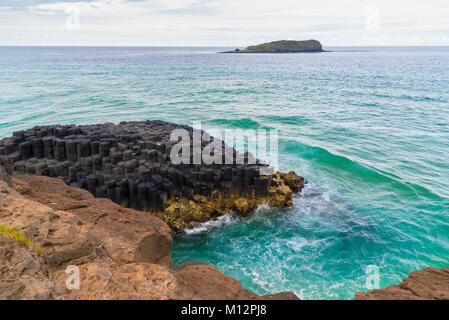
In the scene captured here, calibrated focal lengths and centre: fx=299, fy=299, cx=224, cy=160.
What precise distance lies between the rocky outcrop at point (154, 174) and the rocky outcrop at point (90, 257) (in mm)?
6739

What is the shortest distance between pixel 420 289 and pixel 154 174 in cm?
1095

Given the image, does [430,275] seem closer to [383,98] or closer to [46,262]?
[46,262]

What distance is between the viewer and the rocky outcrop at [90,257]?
3541 millimetres

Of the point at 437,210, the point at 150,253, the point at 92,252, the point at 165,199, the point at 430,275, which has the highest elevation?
the point at 92,252

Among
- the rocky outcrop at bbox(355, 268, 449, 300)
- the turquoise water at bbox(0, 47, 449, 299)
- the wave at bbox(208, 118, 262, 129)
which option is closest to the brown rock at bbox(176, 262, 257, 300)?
the rocky outcrop at bbox(355, 268, 449, 300)

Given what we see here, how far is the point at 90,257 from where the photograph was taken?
4461 mm

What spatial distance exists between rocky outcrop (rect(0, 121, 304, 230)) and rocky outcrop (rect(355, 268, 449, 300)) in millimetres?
8162

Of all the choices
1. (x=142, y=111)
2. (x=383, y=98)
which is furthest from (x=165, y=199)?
(x=383, y=98)

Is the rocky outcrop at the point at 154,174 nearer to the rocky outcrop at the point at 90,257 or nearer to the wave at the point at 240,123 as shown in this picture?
the rocky outcrop at the point at 90,257

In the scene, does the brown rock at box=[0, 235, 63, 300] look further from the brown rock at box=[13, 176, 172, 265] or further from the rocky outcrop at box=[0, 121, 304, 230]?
the rocky outcrop at box=[0, 121, 304, 230]

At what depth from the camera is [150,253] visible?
5590 mm

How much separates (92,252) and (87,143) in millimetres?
11687

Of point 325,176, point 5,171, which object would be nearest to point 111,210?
point 5,171

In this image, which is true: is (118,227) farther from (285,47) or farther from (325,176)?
(285,47)
